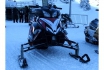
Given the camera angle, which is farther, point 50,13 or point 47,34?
point 50,13

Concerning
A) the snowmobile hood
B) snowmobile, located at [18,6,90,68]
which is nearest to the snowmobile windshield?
snowmobile, located at [18,6,90,68]

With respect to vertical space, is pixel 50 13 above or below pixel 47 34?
above

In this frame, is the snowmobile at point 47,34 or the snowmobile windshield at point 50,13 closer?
the snowmobile at point 47,34

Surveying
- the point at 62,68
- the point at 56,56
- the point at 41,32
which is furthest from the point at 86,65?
the point at 41,32

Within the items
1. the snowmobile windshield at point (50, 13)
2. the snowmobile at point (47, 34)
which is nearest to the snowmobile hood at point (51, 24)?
the snowmobile at point (47, 34)

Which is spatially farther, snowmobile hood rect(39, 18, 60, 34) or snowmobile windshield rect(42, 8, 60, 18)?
snowmobile windshield rect(42, 8, 60, 18)

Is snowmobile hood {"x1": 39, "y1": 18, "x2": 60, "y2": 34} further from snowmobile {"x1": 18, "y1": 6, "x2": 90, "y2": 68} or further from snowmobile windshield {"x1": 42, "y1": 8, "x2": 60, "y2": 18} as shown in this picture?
snowmobile windshield {"x1": 42, "y1": 8, "x2": 60, "y2": 18}

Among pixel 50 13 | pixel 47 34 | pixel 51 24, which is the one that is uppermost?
pixel 50 13

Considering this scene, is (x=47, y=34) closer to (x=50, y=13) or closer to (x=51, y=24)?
(x=51, y=24)

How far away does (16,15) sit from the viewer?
16109 mm

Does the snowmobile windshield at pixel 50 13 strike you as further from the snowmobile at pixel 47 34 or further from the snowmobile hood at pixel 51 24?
the snowmobile hood at pixel 51 24

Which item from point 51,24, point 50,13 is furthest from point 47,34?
point 50,13

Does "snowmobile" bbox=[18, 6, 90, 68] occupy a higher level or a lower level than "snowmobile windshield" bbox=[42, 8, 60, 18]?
lower
